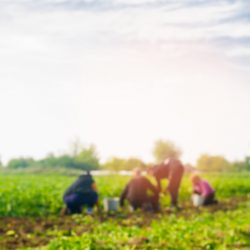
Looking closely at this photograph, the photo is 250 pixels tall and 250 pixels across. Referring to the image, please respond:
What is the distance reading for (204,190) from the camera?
1719 centimetres

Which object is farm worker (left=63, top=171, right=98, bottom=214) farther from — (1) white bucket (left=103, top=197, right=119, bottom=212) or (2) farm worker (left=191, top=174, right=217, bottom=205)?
(2) farm worker (left=191, top=174, right=217, bottom=205)

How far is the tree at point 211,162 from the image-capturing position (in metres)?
70.7

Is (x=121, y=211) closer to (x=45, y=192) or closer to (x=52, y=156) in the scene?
(x=45, y=192)

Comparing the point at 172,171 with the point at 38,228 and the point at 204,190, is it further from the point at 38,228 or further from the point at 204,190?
the point at 38,228

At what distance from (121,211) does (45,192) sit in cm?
291

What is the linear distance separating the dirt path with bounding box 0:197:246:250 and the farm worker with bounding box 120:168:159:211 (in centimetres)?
37

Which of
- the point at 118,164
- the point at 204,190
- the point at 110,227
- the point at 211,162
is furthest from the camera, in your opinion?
the point at 211,162

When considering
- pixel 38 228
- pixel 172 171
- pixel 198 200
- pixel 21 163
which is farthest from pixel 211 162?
pixel 38 228

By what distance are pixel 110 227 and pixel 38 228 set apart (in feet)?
4.49

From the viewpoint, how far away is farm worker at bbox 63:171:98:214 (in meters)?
14.0

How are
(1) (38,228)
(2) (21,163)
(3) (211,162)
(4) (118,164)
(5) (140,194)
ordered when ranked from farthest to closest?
(3) (211,162) < (4) (118,164) < (2) (21,163) < (5) (140,194) < (1) (38,228)

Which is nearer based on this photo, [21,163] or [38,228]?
[38,228]

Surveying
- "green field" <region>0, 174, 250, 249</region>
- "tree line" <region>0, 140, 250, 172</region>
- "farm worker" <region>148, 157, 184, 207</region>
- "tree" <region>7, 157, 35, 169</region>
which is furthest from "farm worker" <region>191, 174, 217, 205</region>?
"tree" <region>7, 157, 35, 169</region>

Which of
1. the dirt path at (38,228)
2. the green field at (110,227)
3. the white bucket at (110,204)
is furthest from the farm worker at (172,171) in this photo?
the white bucket at (110,204)
